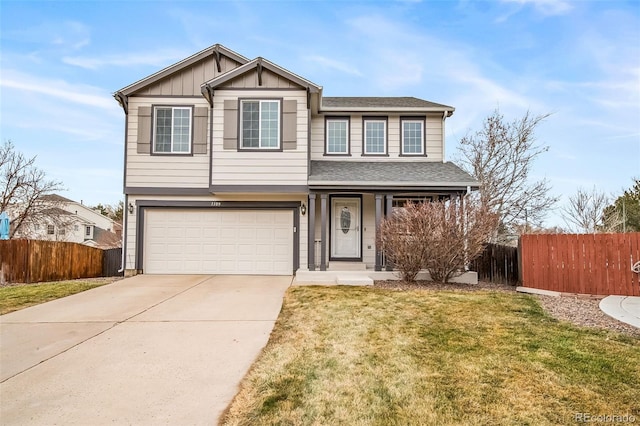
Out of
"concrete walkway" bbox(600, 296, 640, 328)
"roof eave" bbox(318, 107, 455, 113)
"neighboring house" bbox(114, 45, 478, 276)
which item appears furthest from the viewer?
"roof eave" bbox(318, 107, 455, 113)

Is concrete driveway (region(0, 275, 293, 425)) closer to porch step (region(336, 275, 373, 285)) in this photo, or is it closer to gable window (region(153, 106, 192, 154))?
porch step (region(336, 275, 373, 285))

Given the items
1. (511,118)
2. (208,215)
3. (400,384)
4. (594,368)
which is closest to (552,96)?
(511,118)

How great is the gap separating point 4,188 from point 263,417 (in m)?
21.5

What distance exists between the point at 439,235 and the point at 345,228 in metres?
3.92

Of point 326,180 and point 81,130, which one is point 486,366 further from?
point 81,130

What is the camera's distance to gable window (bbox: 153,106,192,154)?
1214 cm

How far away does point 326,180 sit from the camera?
1136 centimetres

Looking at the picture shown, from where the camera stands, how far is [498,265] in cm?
1147

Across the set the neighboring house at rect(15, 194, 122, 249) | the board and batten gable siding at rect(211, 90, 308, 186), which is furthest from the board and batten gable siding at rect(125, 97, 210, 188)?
the neighboring house at rect(15, 194, 122, 249)

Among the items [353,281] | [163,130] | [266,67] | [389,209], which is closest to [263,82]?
[266,67]

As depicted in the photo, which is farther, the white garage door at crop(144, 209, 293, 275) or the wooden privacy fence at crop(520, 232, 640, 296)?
the white garage door at crop(144, 209, 293, 275)

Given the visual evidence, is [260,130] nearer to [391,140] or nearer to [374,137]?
[374,137]

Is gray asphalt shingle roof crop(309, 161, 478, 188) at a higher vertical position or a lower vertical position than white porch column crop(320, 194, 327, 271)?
higher

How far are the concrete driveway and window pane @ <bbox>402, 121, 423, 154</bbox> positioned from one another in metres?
7.53
